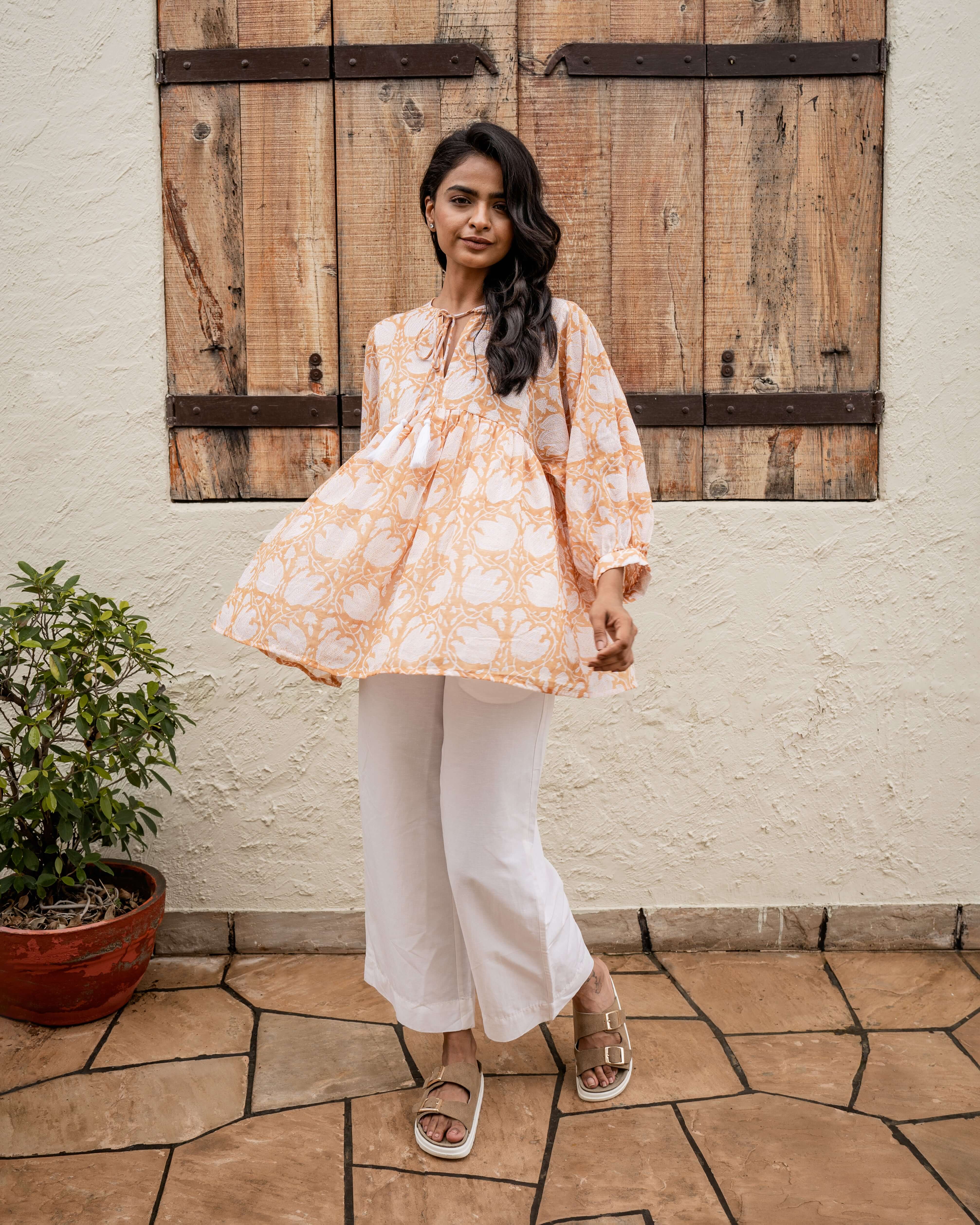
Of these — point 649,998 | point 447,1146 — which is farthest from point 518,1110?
point 649,998

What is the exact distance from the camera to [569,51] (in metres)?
2.53

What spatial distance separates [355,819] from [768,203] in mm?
1896

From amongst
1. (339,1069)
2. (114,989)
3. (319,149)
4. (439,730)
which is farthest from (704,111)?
(114,989)

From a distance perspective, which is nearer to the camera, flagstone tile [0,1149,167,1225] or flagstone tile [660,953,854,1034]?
flagstone tile [0,1149,167,1225]

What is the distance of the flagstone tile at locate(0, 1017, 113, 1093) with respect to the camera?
7.16 ft

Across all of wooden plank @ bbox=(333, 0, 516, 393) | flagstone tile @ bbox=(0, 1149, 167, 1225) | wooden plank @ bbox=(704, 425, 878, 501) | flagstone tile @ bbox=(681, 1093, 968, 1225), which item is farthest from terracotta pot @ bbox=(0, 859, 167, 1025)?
wooden plank @ bbox=(704, 425, 878, 501)

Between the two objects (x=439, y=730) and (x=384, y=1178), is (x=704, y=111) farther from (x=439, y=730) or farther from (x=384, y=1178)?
(x=384, y=1178)

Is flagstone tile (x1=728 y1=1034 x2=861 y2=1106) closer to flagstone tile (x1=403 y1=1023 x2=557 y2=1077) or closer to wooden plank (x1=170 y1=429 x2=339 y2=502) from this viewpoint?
flagstone tile (x1=403 y1=1023 x2=557 y2=1077)

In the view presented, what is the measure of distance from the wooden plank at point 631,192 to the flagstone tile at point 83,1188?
186 cm

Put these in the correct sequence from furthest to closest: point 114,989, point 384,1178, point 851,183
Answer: point 851,183, point 114,989, point 384,1178

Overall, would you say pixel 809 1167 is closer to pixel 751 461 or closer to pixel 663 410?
pixel 751 461

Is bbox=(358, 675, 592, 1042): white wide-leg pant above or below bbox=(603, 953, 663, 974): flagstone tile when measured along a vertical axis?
above

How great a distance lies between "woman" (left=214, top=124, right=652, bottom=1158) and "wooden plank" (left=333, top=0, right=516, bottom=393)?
2.25 ft

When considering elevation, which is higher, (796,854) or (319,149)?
(319,149)
